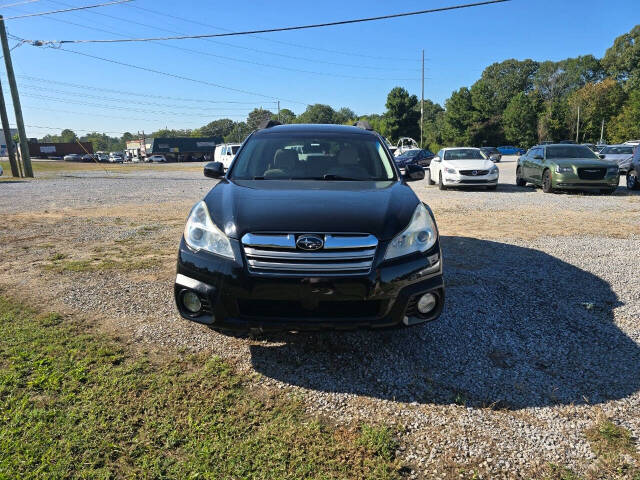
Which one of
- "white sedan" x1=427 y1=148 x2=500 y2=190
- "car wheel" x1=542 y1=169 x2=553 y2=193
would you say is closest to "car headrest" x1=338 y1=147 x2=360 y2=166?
"car wheel" x1=542 y1=169 x2=553 y2=193

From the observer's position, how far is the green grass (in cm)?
202

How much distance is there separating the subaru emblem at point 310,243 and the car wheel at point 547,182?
472 inches

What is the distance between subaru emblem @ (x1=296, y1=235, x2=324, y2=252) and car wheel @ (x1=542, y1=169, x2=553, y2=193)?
12.0 meters

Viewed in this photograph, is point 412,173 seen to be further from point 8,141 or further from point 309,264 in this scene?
point 8,141

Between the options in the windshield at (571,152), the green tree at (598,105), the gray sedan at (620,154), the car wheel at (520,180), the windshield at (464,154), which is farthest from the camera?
the green tree at (598,105)

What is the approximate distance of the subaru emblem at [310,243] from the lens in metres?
2.59

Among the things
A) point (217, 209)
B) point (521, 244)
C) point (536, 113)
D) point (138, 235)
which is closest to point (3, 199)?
point (138, 235)

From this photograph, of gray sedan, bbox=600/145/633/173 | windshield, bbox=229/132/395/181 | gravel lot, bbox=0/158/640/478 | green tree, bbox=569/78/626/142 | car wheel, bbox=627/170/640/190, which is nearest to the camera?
gravel lot, bbox=0/158/640/478

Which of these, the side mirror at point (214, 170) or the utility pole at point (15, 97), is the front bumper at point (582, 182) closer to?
the side mirror at point (214, 170)

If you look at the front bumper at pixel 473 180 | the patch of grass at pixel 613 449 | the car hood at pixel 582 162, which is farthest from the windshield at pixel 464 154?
the patch of grass at pixel 613 449

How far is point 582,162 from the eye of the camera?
39.8 feet

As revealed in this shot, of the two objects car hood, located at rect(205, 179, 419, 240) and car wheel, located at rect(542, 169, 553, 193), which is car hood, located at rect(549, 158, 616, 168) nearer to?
car wheel, located at rect(542, 169, 553, 193)

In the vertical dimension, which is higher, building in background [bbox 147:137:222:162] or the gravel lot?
building in background [bbox 147:137:222:162]

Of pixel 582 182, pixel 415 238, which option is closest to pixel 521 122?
pixel 582 182
